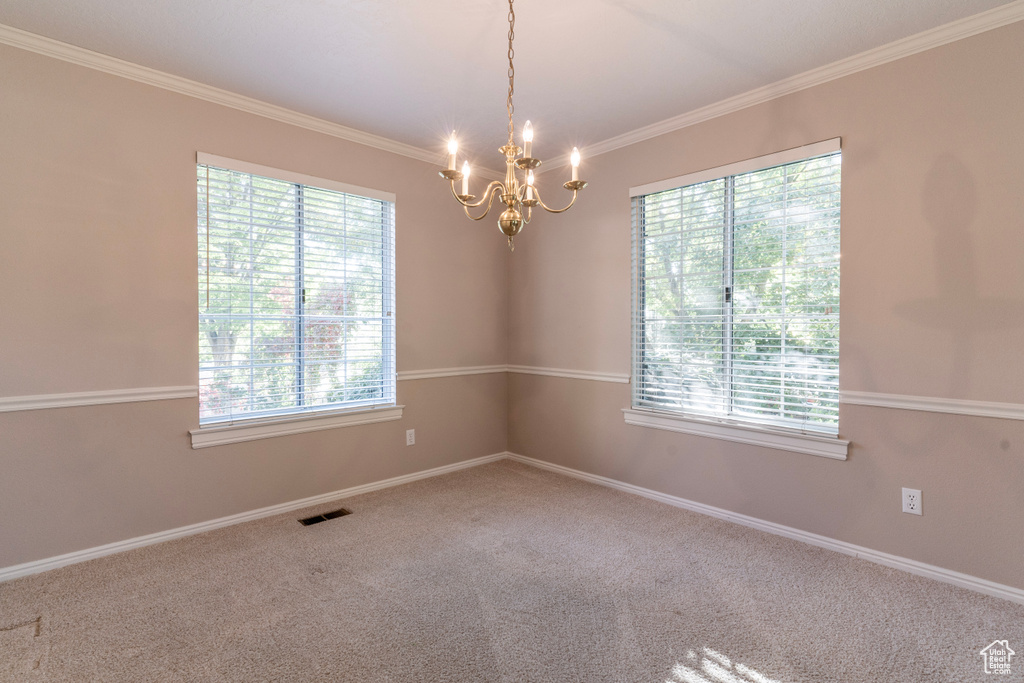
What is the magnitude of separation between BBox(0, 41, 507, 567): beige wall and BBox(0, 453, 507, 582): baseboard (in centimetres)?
4

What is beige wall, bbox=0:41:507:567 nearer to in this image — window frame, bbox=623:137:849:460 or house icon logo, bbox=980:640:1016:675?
window frame, bbox=623:137:849:460

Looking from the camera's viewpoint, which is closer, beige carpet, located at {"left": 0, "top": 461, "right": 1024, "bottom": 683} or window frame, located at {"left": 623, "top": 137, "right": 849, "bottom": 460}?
beige carpet, located at {"left": 0, "top": 461, "right": 1024, "bottom": 683}

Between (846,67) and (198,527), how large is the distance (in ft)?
14.5

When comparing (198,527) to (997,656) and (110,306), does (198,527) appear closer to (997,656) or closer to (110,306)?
(110,306)

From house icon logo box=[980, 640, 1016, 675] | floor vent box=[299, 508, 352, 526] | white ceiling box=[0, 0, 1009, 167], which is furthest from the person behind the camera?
floor vent box=[299, 508, 352, 526]

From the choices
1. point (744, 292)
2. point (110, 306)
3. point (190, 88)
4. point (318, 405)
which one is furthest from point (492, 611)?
point (190, 88)

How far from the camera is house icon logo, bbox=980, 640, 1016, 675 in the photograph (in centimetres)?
174

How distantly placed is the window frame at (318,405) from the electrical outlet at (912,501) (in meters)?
3.16

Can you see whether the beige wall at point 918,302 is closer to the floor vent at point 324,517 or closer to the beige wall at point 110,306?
the floor vent at point 324,517

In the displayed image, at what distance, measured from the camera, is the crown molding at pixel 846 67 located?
2205 millimetres

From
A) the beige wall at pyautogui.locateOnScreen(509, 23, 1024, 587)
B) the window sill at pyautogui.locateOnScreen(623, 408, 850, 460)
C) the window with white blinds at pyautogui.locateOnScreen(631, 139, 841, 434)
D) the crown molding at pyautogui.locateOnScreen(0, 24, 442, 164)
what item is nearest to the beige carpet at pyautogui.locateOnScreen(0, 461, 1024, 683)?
the beige wall at pyautogui.locateOnScreen(509, 23, 1024, 587)

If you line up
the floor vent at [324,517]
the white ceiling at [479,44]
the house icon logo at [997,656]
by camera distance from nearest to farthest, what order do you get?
1. the house icon logo at [997,656]
2. the white ceiling at [479,44]
3. the floor vent at [324,517]

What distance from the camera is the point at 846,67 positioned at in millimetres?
2598

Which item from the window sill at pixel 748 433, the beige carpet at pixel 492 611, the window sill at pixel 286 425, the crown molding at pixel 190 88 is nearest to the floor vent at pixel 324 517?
the beige carpet at pixel 492 611
